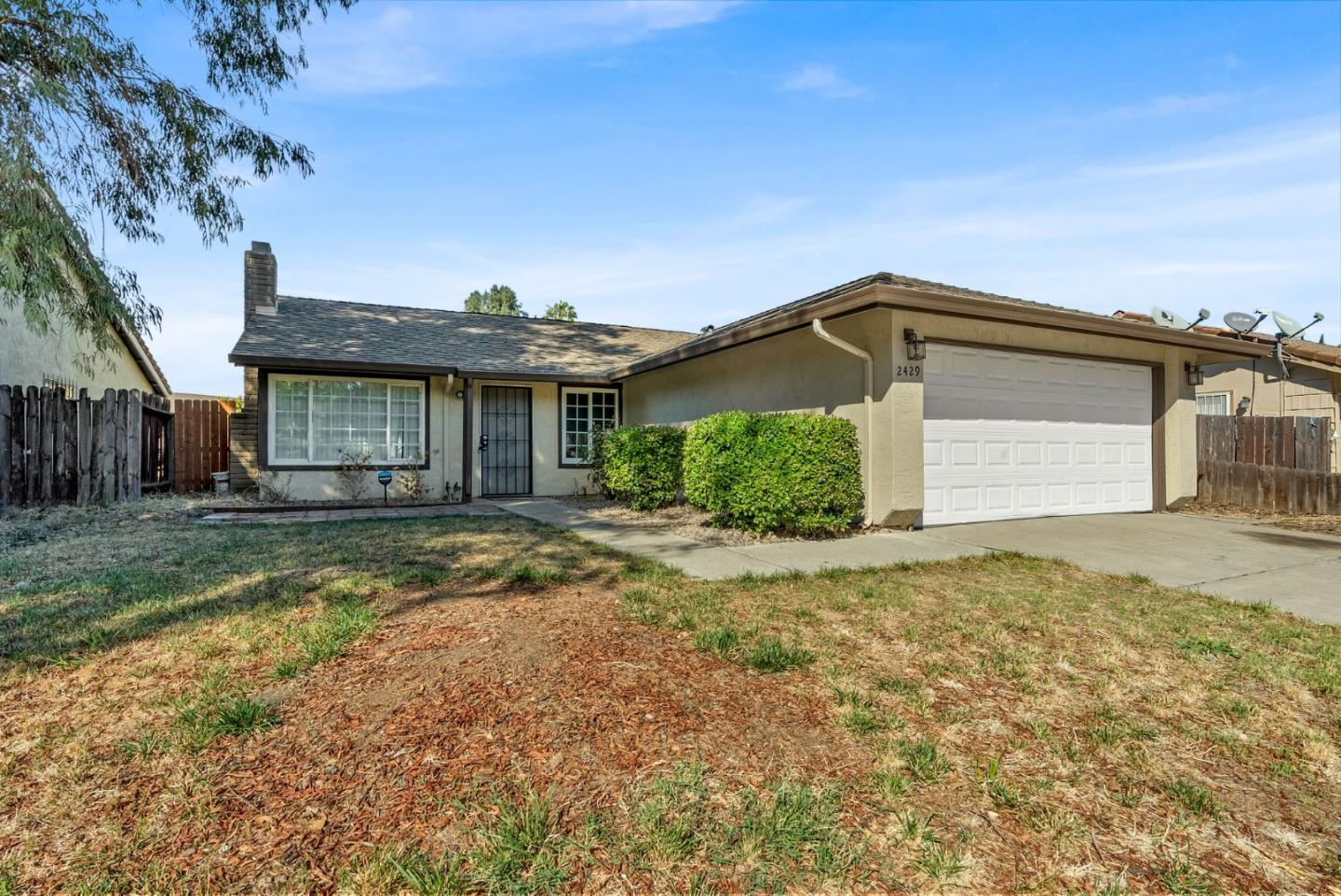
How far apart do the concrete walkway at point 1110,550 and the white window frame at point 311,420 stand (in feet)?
16.3

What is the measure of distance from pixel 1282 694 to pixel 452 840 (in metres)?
3.73

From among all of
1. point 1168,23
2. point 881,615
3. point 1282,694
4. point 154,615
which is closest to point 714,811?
point 881,615

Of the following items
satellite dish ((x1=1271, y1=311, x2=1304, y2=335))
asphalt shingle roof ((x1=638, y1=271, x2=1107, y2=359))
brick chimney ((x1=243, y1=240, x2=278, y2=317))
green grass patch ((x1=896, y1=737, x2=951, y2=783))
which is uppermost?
brick chimney ((x1=243, y1=240, x2=278, y2=317))

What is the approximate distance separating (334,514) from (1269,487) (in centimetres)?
1387

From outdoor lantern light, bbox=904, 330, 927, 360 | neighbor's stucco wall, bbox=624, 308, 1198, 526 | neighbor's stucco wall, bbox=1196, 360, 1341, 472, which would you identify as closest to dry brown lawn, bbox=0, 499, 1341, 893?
neighbor's stucco wall, bbox=624, 308, 1198, 526

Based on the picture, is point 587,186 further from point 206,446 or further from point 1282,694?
point 1282,694

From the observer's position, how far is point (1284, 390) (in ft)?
47.0

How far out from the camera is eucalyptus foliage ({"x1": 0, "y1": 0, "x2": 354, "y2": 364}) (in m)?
6.50

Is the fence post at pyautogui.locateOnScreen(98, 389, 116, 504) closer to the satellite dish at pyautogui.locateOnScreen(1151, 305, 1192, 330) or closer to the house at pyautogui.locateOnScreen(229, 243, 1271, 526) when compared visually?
the house at pyautogui.locateOnScreen(229, 243, 1271, 526)

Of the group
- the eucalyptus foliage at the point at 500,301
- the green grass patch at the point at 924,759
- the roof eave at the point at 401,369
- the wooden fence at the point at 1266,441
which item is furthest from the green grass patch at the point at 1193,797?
the eucalyptus foliage at the point at 500,301

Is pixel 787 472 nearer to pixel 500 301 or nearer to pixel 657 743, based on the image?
pixel 657 743

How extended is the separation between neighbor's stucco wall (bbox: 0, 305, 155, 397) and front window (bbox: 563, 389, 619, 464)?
722cm

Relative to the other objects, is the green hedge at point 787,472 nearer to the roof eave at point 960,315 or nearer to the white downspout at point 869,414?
the white downspout at point 869,414

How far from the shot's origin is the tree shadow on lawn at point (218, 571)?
12.6 ft
